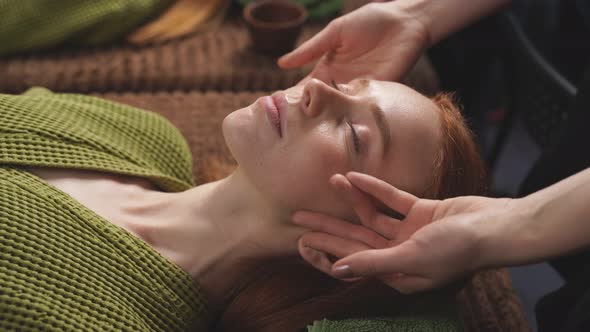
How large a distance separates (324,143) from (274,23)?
858 millimetres

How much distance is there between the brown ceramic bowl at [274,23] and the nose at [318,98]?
69cm

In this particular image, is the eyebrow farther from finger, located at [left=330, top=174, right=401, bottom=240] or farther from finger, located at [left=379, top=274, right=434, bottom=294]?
finger, located at [left=379, top=274, right=434, bottom=294]

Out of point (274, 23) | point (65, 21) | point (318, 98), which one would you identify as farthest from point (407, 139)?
point (65, 21)

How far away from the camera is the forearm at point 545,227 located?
29.0 inches

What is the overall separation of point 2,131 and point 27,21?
0.59 m

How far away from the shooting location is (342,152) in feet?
3.06

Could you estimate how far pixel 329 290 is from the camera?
1.02m

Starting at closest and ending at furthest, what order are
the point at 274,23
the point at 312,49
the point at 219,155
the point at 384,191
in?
the point at 384,191 < the point at 312,49 < the point at 219,155 < the point at 274,23

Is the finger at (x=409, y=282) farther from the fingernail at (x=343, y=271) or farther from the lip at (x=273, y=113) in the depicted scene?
the lip at (x=273, y=113)

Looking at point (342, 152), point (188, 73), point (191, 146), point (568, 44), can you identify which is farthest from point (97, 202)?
point (568, 44)

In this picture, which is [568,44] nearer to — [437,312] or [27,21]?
[437,312]

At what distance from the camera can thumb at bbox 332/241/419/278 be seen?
2.55 ft

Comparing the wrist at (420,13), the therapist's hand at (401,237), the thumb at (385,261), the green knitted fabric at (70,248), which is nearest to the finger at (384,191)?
the therapist's hand at (401,237)

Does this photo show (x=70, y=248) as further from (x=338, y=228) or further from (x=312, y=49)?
(x=312, y=49)
